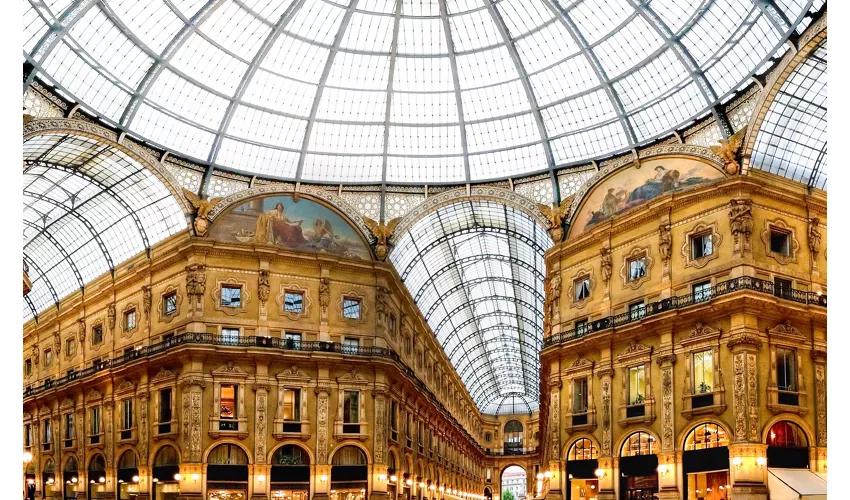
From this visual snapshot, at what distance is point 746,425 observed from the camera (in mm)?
46812

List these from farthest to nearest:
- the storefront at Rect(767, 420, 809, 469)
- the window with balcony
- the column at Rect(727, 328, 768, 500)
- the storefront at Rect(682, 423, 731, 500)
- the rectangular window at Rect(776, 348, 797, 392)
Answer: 1. the rectangular window at Rect(776, 348, 797, 392)
2. the window with balcony
3. the storefront at Rect(682, 423, 731, 500)
4. the storefront at Rect(767, 420, 809, 469)
5. the column at Rect(727, 328, 768, 500)

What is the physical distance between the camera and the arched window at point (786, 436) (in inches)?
1884

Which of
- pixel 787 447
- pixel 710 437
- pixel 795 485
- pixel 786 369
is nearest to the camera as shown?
pixel 795 485

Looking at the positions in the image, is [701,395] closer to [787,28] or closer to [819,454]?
[819,454]

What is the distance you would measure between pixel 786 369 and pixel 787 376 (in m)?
0.39

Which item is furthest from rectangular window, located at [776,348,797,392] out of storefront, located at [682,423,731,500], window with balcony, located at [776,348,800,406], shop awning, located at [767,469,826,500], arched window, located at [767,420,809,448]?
shop awning, located at [767,469,826,500]

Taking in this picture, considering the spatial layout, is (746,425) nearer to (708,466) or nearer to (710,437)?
(710,437)

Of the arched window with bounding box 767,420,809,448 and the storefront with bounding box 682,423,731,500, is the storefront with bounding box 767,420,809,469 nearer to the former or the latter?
the arched window with bounding box 767,420,809,448

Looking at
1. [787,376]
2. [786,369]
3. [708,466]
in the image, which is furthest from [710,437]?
[786,369]

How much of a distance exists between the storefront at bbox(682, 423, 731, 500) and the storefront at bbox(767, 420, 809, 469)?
238 cm

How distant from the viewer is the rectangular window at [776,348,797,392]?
48906 millimetres
